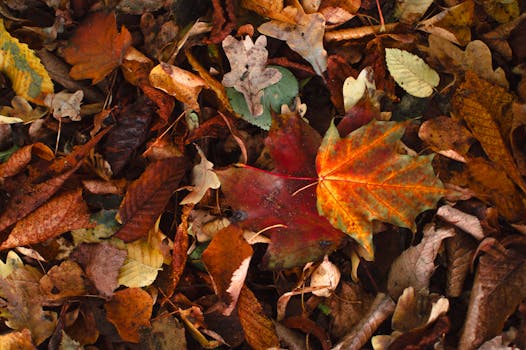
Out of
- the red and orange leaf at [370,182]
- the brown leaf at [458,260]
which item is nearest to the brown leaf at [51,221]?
the red and orange leaf at [370,182]

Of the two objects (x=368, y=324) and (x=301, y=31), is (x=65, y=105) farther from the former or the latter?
(x=368, y=324)

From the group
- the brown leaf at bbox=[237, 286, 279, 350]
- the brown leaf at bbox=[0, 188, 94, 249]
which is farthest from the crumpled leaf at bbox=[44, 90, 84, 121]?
the brown leaf at bbox=[237, 286, 279, 350]

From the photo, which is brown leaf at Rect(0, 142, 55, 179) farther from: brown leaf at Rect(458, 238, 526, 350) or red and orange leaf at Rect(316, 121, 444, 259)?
brown leaf at Rect(458, 238, 526, 350)

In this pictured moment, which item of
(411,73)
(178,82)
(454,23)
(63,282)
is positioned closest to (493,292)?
(411,73)

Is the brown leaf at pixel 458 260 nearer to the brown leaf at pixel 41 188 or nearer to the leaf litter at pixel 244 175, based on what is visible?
the leaf litter at pixel 244 175

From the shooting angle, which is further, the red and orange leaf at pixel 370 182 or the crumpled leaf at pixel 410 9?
the crumpled leaf at pixel 410 9

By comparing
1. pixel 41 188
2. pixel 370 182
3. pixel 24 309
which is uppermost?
pixel 370 182

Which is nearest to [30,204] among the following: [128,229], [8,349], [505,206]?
[128,229]
